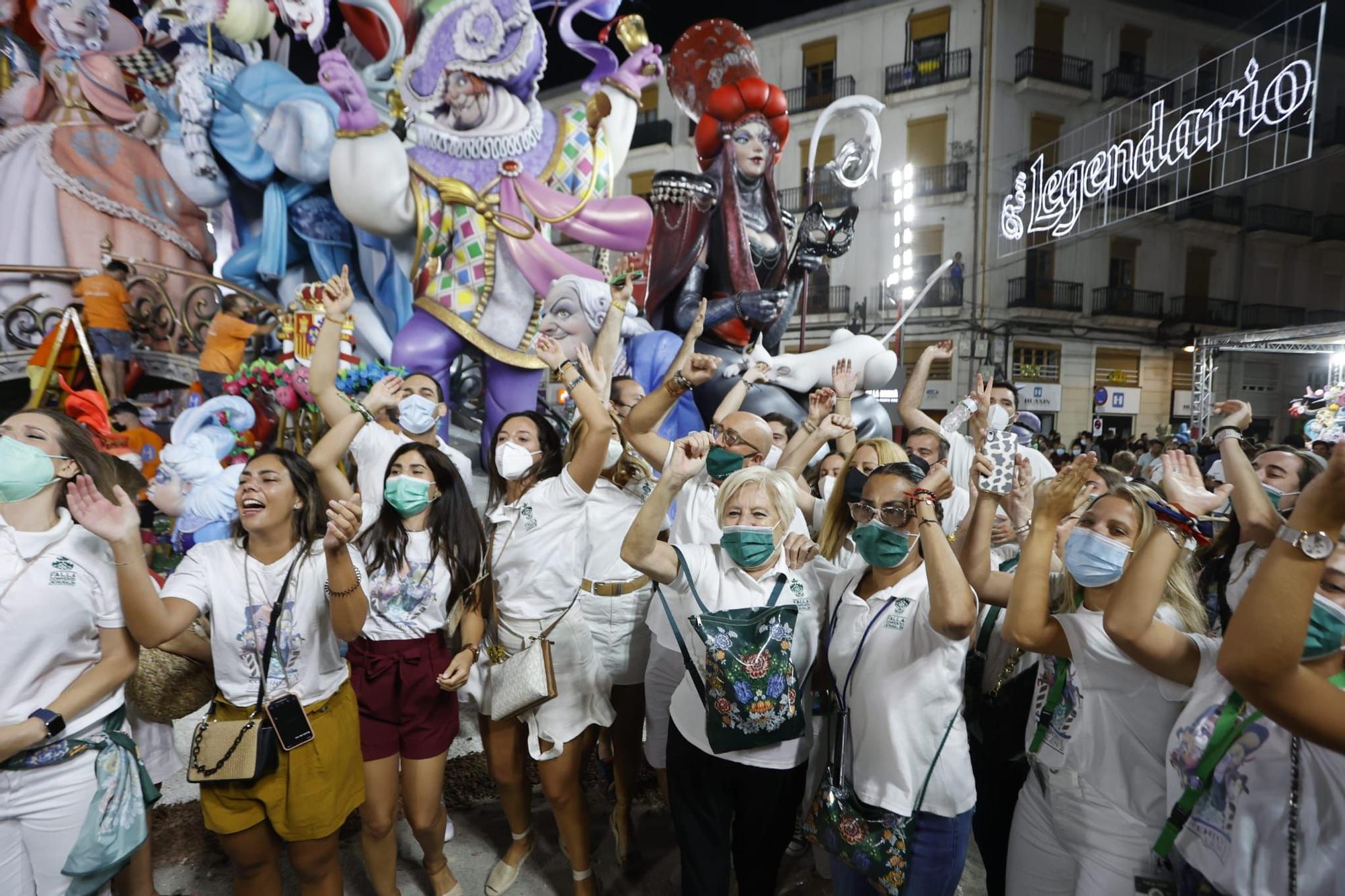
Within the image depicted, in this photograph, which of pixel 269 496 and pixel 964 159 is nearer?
pixel 269 496

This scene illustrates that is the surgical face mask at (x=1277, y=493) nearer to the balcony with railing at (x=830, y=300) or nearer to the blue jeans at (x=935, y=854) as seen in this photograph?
the blue jeans at (x=935, y=854)

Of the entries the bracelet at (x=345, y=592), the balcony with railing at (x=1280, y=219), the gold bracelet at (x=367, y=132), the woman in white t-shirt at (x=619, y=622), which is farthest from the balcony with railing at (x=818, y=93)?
the bracelet at (x=345, y=592)

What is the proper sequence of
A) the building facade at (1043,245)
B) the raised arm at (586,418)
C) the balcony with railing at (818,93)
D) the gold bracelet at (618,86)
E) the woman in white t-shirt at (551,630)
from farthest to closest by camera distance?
the balcony with railing at (818,93) < the building facade at (1043,245) < the gold bracelet at (618,86) < the woman in white t-shirt at (551,630) < the raised arm at (586,418)

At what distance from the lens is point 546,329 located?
6.05 m

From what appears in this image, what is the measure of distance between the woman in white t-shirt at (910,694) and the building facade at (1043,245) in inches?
408

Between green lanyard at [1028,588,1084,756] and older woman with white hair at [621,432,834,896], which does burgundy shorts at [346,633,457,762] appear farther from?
green lanyard at [1028,588,1084,756]

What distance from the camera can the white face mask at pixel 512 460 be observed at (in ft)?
8.96

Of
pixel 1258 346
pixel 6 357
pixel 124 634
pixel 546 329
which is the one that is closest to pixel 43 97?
pixel 6 357

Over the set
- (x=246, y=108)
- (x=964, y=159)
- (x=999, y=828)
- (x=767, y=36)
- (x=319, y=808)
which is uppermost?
(x=767, y=36)

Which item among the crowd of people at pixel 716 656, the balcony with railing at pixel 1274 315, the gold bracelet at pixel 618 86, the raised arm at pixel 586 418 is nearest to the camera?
the crowd of people at pixel 716 656

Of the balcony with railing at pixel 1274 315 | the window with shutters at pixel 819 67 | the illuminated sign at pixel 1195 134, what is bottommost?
the balcony with railing at pixel 1274 315

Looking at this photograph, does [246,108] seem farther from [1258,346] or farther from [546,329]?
[1258,346]

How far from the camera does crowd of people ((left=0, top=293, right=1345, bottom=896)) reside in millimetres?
1511

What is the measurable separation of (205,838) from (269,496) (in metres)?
1.94
